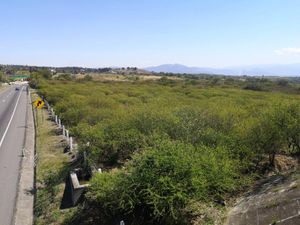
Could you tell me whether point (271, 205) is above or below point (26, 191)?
above

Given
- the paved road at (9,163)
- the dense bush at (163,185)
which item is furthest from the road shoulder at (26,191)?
the dense bush at (163,185)

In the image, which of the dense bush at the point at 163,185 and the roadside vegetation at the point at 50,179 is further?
the roadside vegetation at the point at 50,179

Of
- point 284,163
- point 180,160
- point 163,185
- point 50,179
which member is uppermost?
point 180,160

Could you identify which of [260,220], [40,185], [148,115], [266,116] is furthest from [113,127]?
[260,220]

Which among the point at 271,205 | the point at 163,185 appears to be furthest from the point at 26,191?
the point at 271,205

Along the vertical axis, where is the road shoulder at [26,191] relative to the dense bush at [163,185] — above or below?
below

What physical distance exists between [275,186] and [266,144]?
2900 millimetres

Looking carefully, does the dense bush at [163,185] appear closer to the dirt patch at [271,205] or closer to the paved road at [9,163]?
the dirt patch at [271,205]

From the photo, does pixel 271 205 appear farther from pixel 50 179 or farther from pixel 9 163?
pixel 9 163

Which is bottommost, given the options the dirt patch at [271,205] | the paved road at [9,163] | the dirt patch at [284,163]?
the paved road at [9,163]

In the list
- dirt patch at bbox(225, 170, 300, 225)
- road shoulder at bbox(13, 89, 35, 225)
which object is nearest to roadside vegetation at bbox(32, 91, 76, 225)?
road shoulder at bbox(13, 89, 35, 225)

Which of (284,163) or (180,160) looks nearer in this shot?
(180,160)

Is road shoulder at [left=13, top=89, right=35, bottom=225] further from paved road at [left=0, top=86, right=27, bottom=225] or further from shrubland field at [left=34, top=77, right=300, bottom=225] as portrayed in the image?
shrubland field at [left=34, top=77, right=300, bottom=225]

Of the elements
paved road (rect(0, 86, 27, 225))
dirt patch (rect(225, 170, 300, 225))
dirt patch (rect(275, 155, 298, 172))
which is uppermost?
dirt patch (rect(225, 170, 300, 225))
